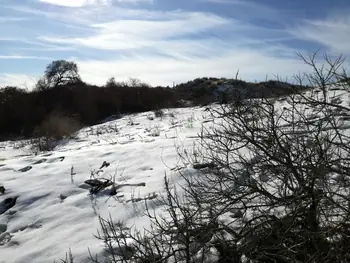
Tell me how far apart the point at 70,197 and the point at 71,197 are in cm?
1

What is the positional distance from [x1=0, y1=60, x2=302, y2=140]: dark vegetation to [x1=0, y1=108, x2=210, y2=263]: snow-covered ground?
11406mm

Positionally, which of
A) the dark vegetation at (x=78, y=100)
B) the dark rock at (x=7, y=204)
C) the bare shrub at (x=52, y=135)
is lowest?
the dark rock at (x=7, y=204)

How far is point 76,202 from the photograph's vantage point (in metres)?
3.85

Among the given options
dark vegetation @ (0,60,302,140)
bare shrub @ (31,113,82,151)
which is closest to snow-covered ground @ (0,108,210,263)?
bare shrub @ (31,113,82,151)

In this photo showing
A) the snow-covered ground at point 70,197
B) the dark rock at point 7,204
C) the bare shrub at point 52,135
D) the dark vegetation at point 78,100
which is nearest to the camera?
the snow-covered ground at point 70,197

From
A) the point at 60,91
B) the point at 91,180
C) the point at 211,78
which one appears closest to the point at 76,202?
the point at 91,180

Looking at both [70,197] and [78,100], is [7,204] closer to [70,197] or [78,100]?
[70,197]

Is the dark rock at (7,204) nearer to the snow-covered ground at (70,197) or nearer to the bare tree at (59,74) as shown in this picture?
the snow-covered ground at (70,197)

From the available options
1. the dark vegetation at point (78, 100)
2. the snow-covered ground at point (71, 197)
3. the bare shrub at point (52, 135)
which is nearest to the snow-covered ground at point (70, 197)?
the snow-covered ground at point (71, 197)

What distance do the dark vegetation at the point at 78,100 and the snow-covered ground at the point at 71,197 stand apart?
37.4 feet

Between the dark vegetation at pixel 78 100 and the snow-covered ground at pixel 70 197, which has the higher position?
the dark vegetation at pixel 78 100

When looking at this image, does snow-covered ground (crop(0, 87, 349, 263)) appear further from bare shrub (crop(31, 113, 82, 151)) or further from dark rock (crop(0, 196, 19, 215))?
bare shrub (crop(31, 113, 82, 151))

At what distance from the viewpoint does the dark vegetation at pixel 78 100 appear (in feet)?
58.1

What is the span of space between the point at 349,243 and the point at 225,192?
0.96 metres
